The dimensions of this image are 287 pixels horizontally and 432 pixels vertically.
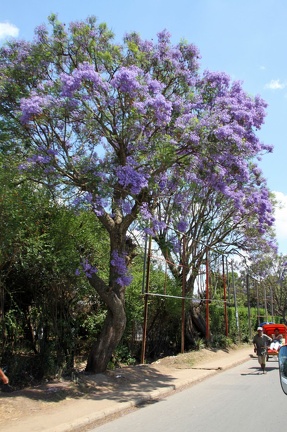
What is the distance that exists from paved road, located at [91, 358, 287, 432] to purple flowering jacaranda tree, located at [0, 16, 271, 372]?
9.57 feet

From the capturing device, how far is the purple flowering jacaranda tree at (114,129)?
A: 34.7 feet

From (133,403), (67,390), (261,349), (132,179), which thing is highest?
(132,179)

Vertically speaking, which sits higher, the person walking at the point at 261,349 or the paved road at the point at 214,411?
the person walking at the point at 261,349

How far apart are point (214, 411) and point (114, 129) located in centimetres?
729

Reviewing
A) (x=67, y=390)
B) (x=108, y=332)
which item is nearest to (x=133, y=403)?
(x=67, y=390)

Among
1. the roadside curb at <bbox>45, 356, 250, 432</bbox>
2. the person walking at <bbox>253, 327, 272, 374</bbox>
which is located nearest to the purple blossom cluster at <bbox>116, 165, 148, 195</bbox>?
the roadside curb at <bbox>45, 356, 250, 432</bbox>

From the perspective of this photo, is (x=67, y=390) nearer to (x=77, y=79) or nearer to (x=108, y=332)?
(x=108, y=332)

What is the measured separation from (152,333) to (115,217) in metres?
8.10

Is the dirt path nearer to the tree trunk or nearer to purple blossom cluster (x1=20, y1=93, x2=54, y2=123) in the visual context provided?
the tree trunk

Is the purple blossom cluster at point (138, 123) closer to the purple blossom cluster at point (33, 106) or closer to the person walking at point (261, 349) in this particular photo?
the purple blossom cluster at point (33, 106)

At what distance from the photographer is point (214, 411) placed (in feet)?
27.8

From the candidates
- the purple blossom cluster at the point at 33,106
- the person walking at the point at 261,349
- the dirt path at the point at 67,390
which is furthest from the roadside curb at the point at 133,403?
the purple blossom cluster at the point at 33,106

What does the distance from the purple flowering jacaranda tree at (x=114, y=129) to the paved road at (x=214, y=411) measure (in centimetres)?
292

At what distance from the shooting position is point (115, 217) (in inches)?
491
